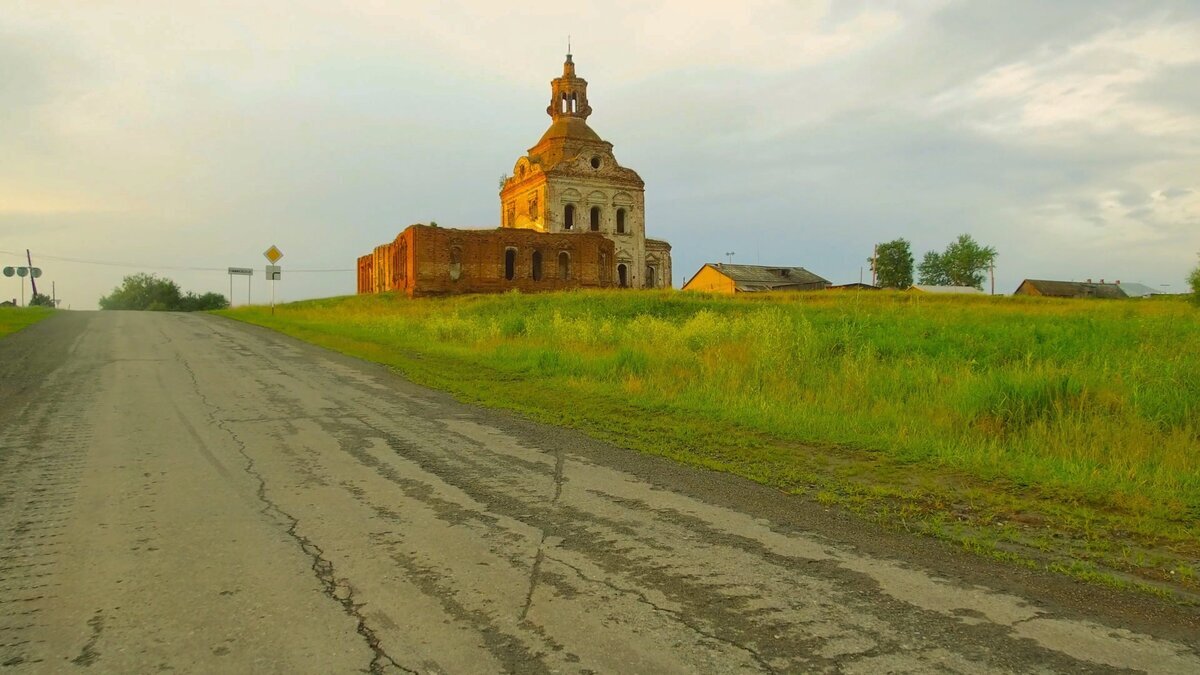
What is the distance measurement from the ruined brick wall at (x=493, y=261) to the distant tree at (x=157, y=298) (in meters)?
45.9

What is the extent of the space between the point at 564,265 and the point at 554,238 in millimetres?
2100

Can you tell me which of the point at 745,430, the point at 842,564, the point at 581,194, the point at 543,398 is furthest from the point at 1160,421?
the point at 581,194

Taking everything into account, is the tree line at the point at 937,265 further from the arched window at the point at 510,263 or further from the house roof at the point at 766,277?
the arched window at the point at 510,263

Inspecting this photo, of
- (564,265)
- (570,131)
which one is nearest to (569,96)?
(570,131)

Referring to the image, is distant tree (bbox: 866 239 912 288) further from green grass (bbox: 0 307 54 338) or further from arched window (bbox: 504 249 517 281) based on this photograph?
green grass (bbox: 0 307 54 338)

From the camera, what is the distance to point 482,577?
155 inches

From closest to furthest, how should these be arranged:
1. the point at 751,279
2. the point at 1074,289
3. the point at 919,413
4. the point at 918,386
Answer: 1. the point at 919,413
2. the point at 918,386
3. the point at 751,279
4. the point at 1074,289

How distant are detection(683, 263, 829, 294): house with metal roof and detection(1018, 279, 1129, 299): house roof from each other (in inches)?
968

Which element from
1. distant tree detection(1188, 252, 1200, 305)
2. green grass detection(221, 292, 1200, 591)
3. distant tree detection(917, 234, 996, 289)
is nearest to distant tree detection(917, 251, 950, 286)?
distant tree detection(917, 234, 996, 289)

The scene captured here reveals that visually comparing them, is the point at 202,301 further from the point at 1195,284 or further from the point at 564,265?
the point at 1195,284

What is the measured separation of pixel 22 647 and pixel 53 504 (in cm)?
256

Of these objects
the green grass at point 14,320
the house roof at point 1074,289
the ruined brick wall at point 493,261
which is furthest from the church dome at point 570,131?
the house roof at point 1074,289

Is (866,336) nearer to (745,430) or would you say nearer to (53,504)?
(745,430)

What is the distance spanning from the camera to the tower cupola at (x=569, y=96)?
57.6 m
